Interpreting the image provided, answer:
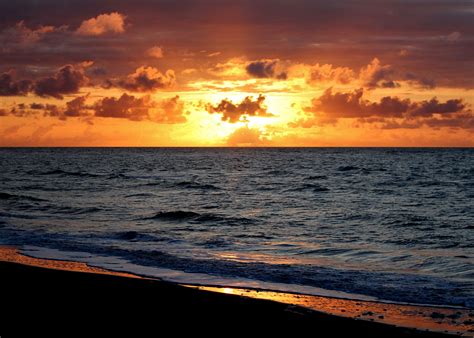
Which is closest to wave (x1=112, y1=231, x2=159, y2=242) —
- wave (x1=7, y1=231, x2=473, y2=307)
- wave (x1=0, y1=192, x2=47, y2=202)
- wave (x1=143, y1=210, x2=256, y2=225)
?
wave (x1=7, y1=231, x2=473, y2=307)

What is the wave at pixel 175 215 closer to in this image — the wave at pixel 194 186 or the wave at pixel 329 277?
the wave at pixel 329 277

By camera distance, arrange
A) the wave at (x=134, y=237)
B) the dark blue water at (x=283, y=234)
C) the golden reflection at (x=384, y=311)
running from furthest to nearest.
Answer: the wave at (x=134, y=237)
the dark blue water at (x=283, y=234)
the golden reflection at (x=384, y=311)

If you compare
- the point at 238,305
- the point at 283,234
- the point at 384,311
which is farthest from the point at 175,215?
the point at 384,311

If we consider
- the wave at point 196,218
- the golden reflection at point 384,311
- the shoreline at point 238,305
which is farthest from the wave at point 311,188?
the golden reflection at point 384,311

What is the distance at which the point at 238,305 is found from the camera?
12031 mm

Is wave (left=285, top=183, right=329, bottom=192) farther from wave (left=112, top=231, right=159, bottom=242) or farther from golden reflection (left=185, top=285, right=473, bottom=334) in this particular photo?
golden reflection (left=185, top=285, right=473, bottom=334)

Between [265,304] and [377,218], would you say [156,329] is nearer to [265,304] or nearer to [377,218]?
[265,304]

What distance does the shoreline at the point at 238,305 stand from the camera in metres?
10.8

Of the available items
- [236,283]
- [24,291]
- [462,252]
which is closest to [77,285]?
[24,291]

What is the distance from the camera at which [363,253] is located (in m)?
20.4

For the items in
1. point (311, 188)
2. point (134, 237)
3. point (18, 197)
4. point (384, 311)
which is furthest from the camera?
point (311, 188)

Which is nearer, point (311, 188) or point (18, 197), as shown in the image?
point (18, 197)

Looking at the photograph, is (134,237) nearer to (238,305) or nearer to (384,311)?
(238,305)

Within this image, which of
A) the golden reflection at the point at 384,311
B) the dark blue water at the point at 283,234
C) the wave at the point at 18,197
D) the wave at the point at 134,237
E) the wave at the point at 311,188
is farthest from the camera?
the wave at the point at 311,188
